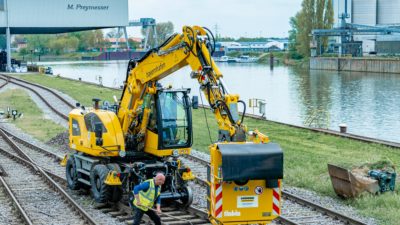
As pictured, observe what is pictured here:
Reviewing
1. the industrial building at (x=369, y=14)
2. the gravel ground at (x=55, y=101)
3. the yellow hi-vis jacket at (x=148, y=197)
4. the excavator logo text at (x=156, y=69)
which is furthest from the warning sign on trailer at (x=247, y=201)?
the industrial building at (x=369, y=14)

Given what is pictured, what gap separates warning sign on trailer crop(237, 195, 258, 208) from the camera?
12.9 meters

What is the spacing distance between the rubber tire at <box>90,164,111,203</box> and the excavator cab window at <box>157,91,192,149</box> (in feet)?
5.20

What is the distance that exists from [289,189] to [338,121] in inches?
1020

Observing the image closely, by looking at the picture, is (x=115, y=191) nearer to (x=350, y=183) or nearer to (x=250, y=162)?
(x=250, y=162)

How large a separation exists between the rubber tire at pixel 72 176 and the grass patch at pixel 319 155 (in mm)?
5807

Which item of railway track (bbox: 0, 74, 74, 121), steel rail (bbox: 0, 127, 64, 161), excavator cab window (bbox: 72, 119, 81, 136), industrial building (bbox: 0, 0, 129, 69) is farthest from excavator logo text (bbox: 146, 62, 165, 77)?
industrial building (bbox: 0, 0, 129, 69)

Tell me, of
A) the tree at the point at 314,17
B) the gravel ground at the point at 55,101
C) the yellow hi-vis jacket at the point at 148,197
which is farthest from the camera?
the tree at the point at 314,17

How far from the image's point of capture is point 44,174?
20.9m

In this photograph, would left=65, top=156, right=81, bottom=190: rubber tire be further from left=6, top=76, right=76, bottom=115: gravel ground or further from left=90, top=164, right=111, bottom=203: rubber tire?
left=6, top=76, right=76, bottom=115: gravel ground

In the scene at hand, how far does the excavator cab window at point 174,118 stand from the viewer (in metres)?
16.2

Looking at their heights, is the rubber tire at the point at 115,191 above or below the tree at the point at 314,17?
below

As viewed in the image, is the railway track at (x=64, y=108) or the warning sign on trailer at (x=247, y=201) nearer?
the warning sign on trailer at (x=247, y=201)

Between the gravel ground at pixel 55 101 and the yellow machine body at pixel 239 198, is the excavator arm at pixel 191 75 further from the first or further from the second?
the gravel ground at pixel 55 101

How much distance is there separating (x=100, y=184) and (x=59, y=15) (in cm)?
8314
